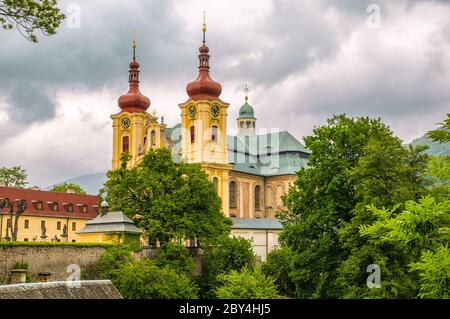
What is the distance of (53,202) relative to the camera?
67750 mm

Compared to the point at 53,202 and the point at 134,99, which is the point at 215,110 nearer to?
the point at 134,99

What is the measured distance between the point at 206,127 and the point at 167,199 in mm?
27097

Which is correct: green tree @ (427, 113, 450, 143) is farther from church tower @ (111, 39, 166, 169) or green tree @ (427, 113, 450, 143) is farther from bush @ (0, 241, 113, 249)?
church tower @ (111, 39, 166, 169)

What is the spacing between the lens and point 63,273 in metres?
35.0

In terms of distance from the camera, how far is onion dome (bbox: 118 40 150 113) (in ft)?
242

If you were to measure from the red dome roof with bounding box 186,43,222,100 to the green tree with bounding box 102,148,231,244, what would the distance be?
2516 cm

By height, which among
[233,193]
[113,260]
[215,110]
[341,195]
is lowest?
[113,260]

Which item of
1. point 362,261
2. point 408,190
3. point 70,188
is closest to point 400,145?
point 408,190

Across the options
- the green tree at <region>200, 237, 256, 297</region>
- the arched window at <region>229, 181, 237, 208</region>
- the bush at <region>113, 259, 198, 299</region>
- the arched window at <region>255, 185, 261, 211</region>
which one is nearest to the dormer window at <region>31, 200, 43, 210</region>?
the arched window at <region>229, 181, 237, 208</region>

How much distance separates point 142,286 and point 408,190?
1434 centimetres

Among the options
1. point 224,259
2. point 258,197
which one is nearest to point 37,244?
point 224,259

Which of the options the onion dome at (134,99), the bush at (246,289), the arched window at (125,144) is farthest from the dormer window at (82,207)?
the bush at (246,289)

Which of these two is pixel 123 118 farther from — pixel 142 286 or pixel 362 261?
pixel 362 261

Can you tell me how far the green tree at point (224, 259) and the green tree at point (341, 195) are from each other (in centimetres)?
1231
